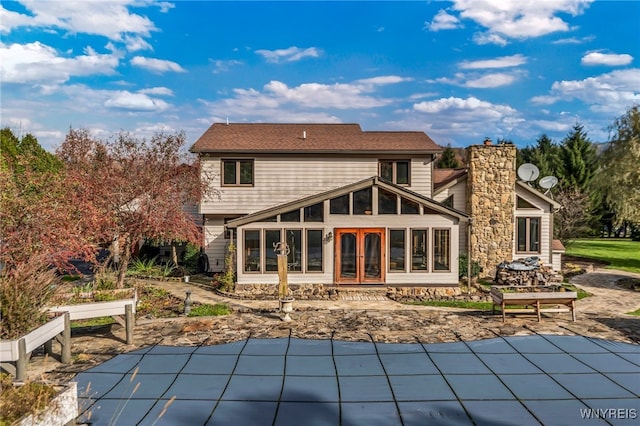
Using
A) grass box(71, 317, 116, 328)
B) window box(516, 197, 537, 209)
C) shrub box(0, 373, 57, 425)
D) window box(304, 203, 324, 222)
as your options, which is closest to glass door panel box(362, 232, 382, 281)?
window box(304, 203, 324, 222)

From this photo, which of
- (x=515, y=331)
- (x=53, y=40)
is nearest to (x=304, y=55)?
(x=53, y=40)

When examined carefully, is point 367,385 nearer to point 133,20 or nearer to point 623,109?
point 133,20

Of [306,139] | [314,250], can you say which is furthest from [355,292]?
[306,139]

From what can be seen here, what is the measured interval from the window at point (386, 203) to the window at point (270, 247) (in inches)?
153

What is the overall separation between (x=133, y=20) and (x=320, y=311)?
11.6m

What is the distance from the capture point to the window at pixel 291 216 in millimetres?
15127

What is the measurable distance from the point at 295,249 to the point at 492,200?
9.12 m

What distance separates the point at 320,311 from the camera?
12.2m

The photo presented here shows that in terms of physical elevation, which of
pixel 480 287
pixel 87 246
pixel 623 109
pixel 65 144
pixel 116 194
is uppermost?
pixel 623 109

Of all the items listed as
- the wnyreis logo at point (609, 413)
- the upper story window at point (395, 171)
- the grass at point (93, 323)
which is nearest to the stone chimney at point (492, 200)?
the upper story window at point (395, 171)

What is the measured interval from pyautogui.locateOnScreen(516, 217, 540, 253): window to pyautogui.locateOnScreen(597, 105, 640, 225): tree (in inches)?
182

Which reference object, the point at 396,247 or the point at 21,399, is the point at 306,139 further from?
the point at 21,399

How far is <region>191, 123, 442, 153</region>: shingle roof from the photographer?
726 inches

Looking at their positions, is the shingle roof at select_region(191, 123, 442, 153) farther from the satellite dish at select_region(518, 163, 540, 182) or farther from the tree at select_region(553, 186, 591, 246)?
the tree at select_region(553, 186, 591, 246)
